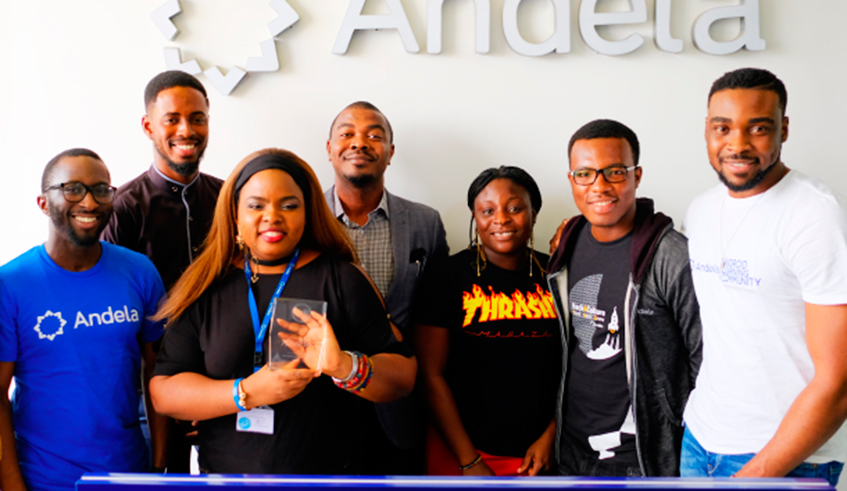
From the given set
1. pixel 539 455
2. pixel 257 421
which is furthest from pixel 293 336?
pixel 539 455

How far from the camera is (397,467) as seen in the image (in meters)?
2.44

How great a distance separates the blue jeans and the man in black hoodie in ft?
0.24

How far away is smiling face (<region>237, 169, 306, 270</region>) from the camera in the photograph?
1681mm

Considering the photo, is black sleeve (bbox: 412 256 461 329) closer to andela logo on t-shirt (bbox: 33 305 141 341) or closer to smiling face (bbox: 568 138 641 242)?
smiling face (bbox: 568 138 641 242)

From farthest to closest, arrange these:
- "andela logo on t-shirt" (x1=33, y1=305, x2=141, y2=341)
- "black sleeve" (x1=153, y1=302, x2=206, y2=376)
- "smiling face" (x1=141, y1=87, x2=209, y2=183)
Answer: "smiling face" (x1=141, y1=87, x2=209, y2=183) → "andela logo on t-shirt" (x1=33, y1=305, x2=141, y2=341) → "black sleeve" (x1=153, y1=302, x2=206, y2=376)

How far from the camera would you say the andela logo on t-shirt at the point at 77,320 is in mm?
1768

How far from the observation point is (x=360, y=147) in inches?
99.0

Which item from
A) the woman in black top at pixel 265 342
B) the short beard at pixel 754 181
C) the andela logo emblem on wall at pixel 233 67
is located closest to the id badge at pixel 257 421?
the woman in black top at pixel 265 342

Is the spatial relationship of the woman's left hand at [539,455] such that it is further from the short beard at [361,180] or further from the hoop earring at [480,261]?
the short beard at [361,180]

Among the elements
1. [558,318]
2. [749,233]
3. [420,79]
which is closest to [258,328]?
[558,318]

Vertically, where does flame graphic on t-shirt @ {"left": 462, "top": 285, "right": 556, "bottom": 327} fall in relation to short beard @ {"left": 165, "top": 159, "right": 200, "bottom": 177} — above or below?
below

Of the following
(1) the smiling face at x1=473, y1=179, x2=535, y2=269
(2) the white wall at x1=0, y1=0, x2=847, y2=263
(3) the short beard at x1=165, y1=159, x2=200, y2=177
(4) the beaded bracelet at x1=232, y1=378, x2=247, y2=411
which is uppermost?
(2) the white wall at x1=0, y1=0, x2=847, y2=263

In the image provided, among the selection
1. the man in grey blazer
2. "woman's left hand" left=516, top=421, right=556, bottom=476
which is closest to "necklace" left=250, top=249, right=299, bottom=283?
the man in grey blazer

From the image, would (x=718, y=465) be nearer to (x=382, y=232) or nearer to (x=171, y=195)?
(x=382, y=232)
